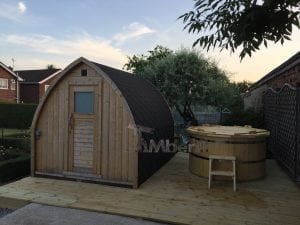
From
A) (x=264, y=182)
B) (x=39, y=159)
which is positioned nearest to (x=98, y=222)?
(x=39, y=159)

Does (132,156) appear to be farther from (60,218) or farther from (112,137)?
(60,218)

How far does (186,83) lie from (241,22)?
15958 mm

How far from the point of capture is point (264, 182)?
7.54 meters

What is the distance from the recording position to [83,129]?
24.1ft

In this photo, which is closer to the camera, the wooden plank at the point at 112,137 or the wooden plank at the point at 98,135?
the wooden plank at the point at 112,137

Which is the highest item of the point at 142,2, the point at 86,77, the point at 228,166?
the point at 142,2

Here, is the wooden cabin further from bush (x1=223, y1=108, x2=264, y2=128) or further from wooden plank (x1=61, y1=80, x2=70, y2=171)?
bush (x1=223, y1=108, x2=264, y2=128)

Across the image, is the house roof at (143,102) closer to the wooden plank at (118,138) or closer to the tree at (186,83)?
the wooden plank at (118,138)

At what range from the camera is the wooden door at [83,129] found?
23.9ft

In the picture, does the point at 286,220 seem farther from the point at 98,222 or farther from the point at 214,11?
the point at 214,11

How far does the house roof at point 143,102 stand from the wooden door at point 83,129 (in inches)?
25.2

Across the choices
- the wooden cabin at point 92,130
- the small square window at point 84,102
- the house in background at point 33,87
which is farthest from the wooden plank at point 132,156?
the house in background at point 33,87

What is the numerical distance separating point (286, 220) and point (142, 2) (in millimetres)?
8663


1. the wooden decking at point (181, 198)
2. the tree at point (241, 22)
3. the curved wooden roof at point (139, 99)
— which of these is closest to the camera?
the tree at point (241, 22)
